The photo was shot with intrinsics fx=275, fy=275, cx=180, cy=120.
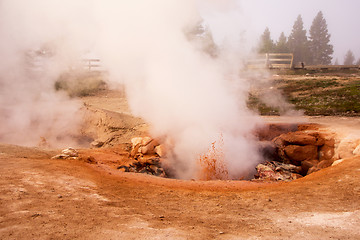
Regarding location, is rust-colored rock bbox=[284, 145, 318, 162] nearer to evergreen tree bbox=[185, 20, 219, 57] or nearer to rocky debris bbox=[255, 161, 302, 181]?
rocky debris bbox=[255, 161, 302, 181]

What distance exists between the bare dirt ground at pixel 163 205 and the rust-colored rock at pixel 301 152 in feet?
5.32

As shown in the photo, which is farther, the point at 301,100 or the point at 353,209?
the point at 301,100

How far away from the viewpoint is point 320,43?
40.7 meters

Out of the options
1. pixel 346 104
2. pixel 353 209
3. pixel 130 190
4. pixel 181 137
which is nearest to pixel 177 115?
pixel 181 137

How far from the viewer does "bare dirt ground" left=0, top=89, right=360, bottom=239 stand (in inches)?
106

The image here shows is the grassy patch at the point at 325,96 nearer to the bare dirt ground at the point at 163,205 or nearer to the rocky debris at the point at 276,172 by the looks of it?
the rocky debris at the point at 276,172

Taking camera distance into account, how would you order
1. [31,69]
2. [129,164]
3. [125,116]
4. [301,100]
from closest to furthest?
1. [129,164]
2. [125,116]
3. [31,69]
4. [301,100]

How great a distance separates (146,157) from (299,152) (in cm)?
387

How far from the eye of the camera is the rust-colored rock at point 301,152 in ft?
22.3

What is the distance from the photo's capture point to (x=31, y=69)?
10.3m

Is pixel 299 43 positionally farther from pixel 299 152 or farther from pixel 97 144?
pixel 97 144

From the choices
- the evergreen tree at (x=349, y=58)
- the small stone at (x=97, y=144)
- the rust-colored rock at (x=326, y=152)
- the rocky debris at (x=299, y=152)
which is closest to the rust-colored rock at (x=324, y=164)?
the rocky debris at (x=299, y=152)

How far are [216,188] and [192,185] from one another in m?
0.42

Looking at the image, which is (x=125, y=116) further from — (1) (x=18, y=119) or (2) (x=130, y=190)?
(2) (x=130, y=190)
